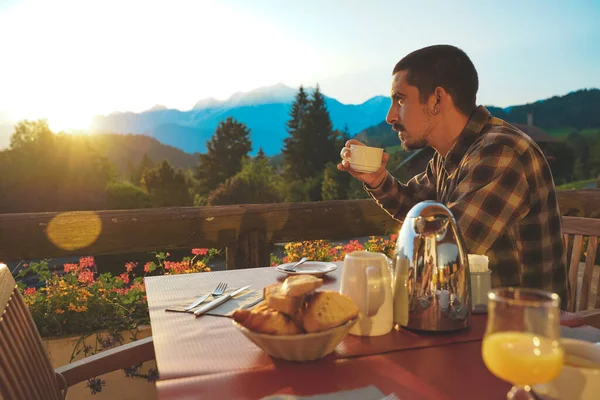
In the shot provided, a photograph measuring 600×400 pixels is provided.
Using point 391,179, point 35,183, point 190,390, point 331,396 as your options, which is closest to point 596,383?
point 331,396

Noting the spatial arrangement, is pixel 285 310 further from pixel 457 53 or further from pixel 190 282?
pixel 457 53

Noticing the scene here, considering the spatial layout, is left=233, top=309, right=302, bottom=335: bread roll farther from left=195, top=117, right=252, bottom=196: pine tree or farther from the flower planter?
left=195, top=117, right=252, bottom=196: pine tree

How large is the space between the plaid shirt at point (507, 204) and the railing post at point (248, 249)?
4.03ft

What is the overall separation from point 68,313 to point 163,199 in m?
37.6

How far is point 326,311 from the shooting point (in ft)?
3.02

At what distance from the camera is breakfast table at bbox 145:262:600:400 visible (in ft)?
2.74

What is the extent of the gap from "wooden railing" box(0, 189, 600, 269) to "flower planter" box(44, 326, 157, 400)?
445 millimetres

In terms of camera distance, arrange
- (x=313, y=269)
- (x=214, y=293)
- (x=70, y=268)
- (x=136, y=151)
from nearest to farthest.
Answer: (x=214, y=293), (x=313, y=269), (x=70, y=268), (x=136, y=151)

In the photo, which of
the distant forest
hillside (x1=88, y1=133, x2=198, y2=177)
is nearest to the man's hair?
the distant forest

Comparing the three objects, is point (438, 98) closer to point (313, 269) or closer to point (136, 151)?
point (313, 269)

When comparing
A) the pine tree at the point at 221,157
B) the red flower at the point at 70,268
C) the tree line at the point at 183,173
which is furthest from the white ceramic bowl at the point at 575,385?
the pine tree at the point at 221,157

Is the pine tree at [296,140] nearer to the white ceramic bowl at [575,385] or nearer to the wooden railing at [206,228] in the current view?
the wooden railing at [206,228]

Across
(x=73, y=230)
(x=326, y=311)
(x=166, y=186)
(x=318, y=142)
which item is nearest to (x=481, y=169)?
(x=326, y=311)

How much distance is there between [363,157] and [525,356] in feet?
4.30
